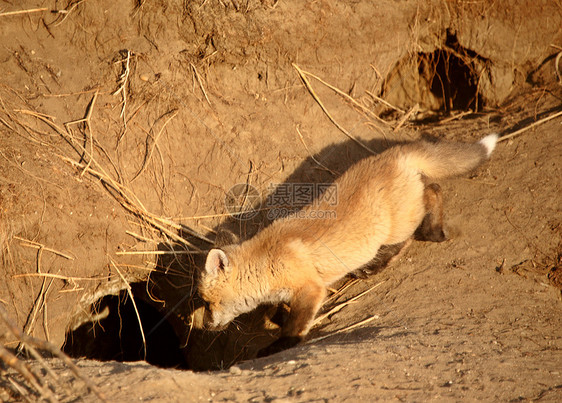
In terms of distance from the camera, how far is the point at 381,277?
5.30 m

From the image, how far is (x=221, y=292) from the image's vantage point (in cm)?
475

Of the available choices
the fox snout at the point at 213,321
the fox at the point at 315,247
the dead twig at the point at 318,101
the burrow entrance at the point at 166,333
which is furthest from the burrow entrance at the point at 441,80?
the fox snout at the point at 213,321

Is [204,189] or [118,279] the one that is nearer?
[118,279]

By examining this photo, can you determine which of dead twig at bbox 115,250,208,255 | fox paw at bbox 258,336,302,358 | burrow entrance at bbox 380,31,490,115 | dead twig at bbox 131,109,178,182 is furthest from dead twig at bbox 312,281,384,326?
burrow entrance at bbox 380,31,490,115

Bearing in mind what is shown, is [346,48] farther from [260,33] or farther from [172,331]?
[172,331]

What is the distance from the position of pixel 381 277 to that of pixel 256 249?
1.63m

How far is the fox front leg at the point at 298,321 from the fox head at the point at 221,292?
1.65 ft

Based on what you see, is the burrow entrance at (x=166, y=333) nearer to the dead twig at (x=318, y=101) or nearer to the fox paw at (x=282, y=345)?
the fox paw at (x=282, y=345)

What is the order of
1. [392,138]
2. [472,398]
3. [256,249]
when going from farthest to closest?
[392,138] < [256,249] < [472,398]

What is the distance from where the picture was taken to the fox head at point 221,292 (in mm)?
4586

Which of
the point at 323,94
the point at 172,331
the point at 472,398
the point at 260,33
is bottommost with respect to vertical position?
the point at 172,331

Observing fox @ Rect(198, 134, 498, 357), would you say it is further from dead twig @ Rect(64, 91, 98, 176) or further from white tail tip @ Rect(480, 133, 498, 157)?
dead twig @ Rect(64, 91, 98, 176)

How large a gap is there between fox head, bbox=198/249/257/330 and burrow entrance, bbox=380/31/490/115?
12.6 ft

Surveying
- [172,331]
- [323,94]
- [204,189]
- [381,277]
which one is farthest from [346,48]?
[172,331]
